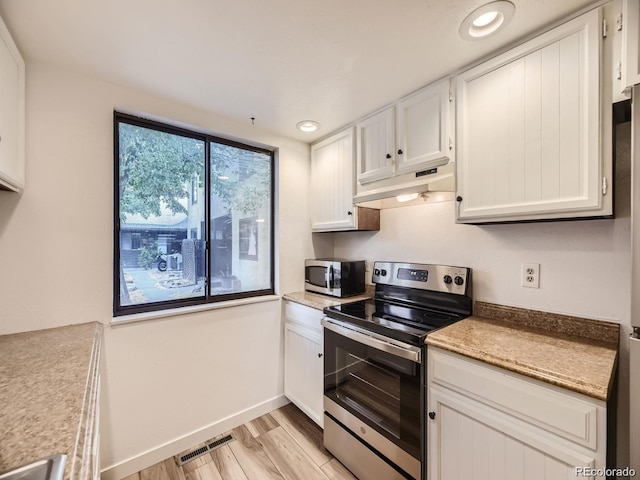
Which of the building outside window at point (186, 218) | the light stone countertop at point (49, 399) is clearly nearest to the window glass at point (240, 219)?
the building outside window at point (186, 218)

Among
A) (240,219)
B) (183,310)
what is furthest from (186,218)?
(183,310)

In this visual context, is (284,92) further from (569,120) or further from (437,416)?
(437,416)

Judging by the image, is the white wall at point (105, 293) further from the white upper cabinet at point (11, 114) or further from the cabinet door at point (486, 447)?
the cabinet door at point (486, 447)

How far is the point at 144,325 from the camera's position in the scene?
174 cm

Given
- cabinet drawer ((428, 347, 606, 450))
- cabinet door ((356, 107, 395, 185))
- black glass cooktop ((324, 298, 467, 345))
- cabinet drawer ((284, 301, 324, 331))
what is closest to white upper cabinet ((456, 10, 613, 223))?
cabinet door ((356, 107, 395, 185))

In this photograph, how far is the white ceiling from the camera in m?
1.10

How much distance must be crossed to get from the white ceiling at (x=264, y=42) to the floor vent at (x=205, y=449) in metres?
2.30

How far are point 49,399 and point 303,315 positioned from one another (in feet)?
4.90

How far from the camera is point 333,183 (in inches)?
91.1

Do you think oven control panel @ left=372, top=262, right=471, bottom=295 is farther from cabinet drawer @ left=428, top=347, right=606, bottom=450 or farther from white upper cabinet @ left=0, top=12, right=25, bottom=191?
white upper cabinet @ left=0, top=12, right=25, bottom=191

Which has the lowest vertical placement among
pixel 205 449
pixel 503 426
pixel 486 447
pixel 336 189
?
pixel 205 449

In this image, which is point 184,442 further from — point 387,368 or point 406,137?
point 406,137

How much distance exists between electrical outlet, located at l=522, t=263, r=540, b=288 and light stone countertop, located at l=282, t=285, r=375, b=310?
3.44 feet

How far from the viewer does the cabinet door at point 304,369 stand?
1961 millimetres
